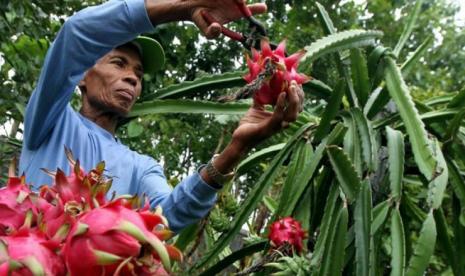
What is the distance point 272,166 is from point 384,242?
1138 millimetres

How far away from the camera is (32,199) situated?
2.39 ft

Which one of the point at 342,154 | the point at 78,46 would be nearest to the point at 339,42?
the point at 342,154

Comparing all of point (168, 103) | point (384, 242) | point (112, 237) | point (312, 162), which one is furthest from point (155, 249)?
point (384, 242)

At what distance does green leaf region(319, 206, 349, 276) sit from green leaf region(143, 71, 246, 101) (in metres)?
0.88

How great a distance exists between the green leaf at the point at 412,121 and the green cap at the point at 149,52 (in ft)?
3.00

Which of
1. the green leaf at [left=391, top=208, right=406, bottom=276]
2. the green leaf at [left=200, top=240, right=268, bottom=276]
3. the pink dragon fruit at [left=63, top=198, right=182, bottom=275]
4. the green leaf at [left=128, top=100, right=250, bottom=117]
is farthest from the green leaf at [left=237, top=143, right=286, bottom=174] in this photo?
the pink dragon fruit at [left=63, top=198, right=182, bottom=275]

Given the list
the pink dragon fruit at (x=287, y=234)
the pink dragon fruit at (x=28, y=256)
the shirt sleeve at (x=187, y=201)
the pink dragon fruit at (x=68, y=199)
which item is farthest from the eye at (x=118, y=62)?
the pink dragon fruit at (x=28, y=256)

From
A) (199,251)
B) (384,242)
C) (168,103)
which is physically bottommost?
(199,251)

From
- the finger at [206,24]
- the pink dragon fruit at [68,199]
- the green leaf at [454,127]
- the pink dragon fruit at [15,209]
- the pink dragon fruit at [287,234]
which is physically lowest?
the pink dragon fruit at [15,209]

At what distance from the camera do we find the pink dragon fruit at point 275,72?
1.19 meters

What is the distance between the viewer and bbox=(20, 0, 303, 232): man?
3.94ft

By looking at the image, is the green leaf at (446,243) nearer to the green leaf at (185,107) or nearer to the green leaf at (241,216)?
the green leaf at (241,216)

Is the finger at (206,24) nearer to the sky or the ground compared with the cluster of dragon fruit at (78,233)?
nearer to the sky

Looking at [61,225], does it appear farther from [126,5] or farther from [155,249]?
[126,5]
